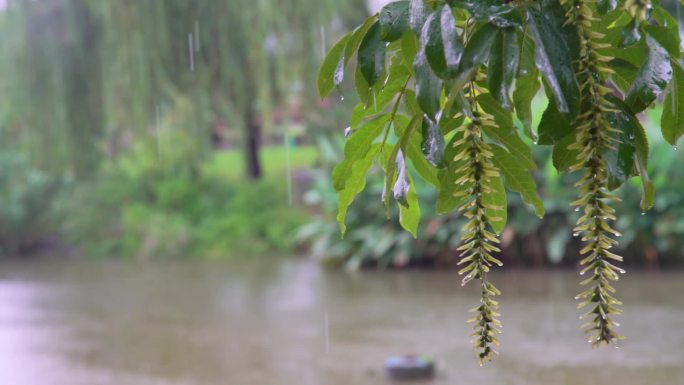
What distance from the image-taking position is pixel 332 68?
1062 millimetres

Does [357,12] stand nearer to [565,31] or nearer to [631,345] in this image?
[631,345]

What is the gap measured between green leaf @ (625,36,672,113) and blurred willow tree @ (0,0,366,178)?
9416 millimetres

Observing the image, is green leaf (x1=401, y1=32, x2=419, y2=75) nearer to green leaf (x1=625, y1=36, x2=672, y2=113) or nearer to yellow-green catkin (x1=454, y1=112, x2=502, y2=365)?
yellow-green catkin (x1=454, y1=112, x2=502, y2=365)

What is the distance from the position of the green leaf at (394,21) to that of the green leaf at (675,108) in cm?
29

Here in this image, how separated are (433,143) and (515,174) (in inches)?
5.7

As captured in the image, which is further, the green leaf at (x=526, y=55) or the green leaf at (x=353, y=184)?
the green leaf at (x=353, y=184)

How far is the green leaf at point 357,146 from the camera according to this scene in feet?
3.66

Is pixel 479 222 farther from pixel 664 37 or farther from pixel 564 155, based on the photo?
pixel 664 37

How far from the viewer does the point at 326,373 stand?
4.95 metres

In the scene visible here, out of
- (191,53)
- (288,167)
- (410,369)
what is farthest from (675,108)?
(288,167)

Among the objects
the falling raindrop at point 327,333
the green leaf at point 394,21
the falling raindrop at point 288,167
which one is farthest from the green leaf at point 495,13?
the falling raindrop at point 288,167

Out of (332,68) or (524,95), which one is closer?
(524,95)

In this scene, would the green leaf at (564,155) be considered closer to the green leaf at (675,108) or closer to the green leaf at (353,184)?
the green leaf at (675,108)

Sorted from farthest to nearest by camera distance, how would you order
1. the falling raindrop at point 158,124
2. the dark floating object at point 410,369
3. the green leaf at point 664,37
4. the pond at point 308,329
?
the falling raindrop at point 158,124, the pond at point 308,329, the dark floating object at point 410,369, the green leaf at point 664,37
